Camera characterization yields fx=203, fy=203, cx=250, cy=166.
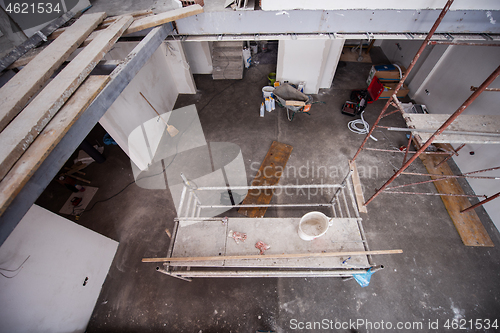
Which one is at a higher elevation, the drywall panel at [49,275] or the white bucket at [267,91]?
the white bucket at [267,91]

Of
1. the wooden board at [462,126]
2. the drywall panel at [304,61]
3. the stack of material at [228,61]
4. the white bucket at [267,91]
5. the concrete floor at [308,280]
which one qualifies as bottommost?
the concrete floor at [308,280]

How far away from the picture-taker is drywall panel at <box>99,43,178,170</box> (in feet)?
18.3

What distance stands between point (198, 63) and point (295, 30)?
6561mm

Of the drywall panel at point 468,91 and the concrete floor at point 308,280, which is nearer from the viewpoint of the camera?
the concrete floor at point 308,280

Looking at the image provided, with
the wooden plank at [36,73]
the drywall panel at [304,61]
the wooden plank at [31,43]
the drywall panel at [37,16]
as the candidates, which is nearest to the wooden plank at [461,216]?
the drywall panel at [304,61]

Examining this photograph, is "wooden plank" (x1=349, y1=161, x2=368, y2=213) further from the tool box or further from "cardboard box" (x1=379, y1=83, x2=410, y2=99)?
"cardboard box" (x1=379, y1=83, x2=410, y2=99)

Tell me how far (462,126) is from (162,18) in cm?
616

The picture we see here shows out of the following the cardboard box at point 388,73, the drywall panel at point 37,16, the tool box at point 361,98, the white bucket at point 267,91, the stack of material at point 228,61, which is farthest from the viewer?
the stack of material at point 228,61

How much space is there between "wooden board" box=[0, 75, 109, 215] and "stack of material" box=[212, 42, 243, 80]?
25.1 feet

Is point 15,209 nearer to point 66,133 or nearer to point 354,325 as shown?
point 66,133

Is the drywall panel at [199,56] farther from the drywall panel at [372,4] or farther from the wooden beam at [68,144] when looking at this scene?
the wooden beam at [68,144]

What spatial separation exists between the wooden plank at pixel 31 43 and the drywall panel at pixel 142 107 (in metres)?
1.59

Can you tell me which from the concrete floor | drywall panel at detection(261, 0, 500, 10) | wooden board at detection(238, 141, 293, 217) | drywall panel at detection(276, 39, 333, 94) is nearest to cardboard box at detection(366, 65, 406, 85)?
drywall panel at detection(276, 39, 333, 94)

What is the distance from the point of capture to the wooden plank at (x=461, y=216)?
207 inches
